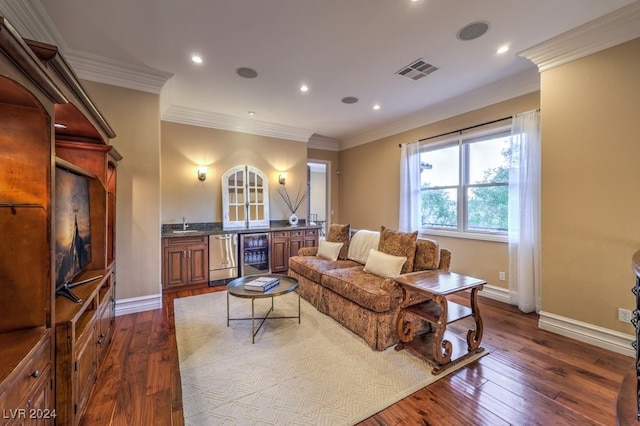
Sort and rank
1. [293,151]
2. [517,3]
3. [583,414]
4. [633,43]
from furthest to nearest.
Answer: [293,151], [633,43], [517,3], [583,414]

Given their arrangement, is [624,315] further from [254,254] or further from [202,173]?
[202,173]

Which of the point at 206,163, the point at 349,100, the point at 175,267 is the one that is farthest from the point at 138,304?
the point at 349,100

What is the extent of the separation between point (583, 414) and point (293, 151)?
5.35 m

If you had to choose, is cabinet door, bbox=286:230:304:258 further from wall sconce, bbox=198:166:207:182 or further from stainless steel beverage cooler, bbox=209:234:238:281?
wall sconce, bbox=198:166:207:182

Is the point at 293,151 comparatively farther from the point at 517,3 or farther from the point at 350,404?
the point at 350,404

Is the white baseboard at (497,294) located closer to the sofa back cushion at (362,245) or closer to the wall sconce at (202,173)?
the sofa back cushion at (362,245)

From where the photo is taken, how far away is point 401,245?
9.69ft

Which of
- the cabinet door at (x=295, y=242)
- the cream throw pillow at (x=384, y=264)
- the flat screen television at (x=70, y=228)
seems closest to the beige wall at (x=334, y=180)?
the cabinet door at (x=295, y=242)

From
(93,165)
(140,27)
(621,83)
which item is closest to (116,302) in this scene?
(93,165)

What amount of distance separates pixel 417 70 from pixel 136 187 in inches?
145

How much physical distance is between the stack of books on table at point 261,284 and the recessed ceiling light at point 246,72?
2458 millimetres

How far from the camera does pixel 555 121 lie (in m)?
2.78

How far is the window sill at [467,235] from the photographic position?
3.68 m

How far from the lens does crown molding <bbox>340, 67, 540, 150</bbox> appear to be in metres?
3.35
